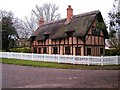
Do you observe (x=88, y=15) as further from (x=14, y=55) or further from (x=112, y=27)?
(x=112, y=27)

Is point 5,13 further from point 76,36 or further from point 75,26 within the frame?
point 76,36

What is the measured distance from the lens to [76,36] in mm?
28234

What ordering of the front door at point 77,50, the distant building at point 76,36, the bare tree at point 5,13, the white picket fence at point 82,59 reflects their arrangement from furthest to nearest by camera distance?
the bare tree at point 5,13, the front door at point 77,50, the distant building at point 76,36, the white picket fence at point 82,59

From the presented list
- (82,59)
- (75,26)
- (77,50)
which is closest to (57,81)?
(82,59)

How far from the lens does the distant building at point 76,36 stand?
28.1 meters

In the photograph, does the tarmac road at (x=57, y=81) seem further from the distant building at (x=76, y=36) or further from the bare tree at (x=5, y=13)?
the bare tree at (x=5, y=13)

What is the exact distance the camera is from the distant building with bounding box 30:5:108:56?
92.3ft

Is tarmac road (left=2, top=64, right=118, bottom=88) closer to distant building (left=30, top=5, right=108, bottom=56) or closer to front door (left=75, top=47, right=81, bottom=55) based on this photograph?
distant building (left=30, top=5, right=108, bottom=56)

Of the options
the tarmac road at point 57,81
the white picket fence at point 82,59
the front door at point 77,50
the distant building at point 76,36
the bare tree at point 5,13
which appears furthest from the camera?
the bare tree at point 5,13

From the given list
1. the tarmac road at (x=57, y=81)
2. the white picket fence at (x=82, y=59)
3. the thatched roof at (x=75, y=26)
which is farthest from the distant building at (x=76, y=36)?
the tarmac road at (x=57, y=81)

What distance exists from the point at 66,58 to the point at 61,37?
6145mm

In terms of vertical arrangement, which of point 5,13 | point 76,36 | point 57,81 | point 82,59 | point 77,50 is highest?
point 5,13

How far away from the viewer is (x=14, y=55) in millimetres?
32125

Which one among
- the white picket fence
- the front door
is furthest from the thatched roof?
the white picket fence
